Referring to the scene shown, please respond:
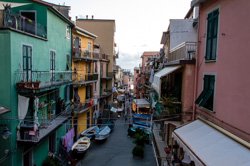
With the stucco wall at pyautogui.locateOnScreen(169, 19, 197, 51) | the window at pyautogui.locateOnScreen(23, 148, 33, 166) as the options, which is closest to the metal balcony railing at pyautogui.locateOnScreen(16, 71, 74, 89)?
the window at pyautogui.locateOnScreen(23, 148, 33, 166)

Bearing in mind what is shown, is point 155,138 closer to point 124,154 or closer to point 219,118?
point 124,154

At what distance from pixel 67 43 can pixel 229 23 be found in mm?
21177

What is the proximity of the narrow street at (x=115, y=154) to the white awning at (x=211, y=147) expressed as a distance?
14.4 metres

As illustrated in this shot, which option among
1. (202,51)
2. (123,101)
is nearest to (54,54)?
(202,51)

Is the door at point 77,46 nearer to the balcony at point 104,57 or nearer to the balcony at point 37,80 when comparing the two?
the balcony at point 37,80

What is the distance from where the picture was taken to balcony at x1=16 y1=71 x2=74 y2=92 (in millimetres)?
17219

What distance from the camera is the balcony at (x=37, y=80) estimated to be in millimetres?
17219

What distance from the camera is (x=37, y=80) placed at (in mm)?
19016

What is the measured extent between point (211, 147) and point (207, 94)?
4274 millimetres

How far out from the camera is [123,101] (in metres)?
71.7

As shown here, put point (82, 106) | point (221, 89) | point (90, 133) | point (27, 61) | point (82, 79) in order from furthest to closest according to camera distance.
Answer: point (82, 79) → point (90, 133) → point (82, 106) → point (27, 61) → point (221, 89)

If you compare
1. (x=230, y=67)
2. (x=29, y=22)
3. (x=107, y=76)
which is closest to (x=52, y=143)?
(x=29, y=22)

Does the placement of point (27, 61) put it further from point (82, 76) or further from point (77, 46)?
point (82, 76)

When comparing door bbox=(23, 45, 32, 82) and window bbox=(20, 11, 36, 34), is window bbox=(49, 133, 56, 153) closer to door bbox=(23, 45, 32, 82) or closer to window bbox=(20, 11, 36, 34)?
door bbox=(23, 45, 32, 82)
